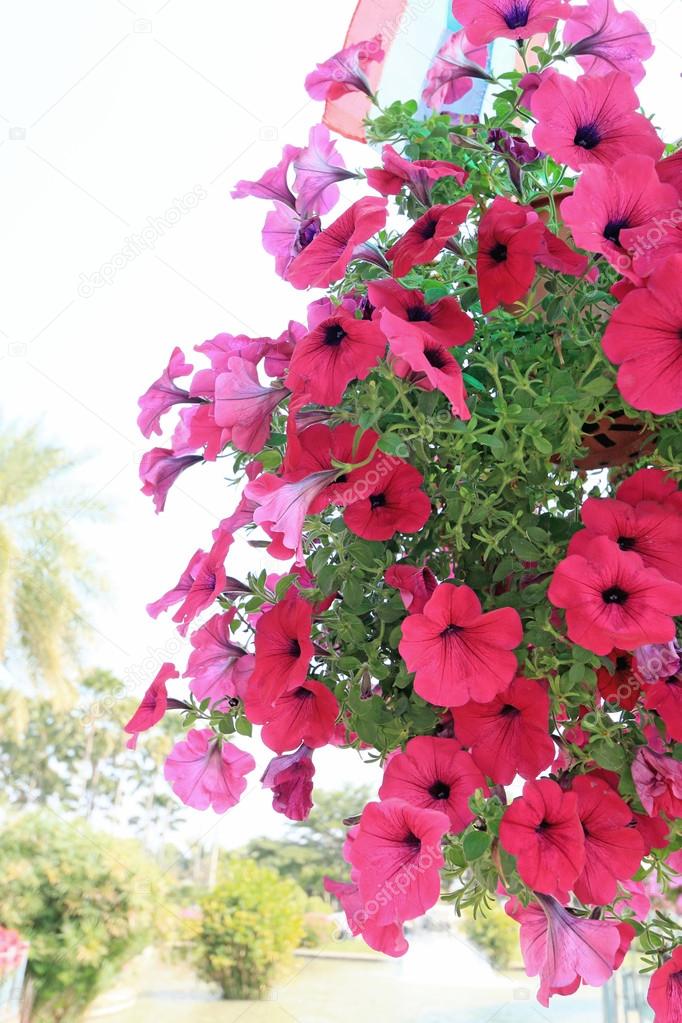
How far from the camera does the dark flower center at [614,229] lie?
0.45 meters

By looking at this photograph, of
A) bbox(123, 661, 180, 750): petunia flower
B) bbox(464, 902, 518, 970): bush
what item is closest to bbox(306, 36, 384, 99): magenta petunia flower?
bbox(123, 661, 180, 750): petunia flower

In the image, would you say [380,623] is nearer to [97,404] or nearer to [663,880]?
[663,880]

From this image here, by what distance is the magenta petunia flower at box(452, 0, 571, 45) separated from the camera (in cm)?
54

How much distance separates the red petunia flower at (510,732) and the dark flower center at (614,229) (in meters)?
0.23

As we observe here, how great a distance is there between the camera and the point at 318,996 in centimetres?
356

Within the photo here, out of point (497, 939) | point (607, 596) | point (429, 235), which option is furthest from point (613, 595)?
point (497, 939)

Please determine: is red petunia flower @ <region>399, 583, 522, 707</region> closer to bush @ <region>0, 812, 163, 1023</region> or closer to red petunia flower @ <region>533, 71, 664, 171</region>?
red petunia flower @ <region>533, 71, 664, 171</region>

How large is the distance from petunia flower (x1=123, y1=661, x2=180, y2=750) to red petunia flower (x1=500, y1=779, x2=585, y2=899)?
239 millimetres

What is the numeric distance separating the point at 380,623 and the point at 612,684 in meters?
0.14

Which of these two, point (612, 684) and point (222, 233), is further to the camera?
point (222, 233)

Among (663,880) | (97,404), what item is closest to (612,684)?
(663,880)

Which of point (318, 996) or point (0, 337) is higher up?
point (0, 337)

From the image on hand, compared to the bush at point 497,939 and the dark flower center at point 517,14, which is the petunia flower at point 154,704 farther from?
the bush at point 497,939

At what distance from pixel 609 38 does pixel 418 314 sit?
0.88 feet
